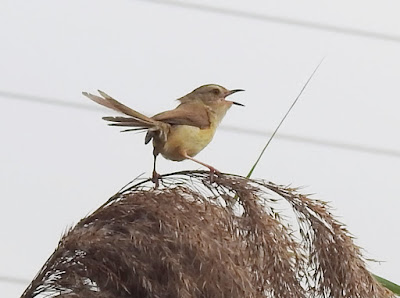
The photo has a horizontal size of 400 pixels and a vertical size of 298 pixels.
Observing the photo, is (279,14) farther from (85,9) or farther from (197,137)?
(197,137)

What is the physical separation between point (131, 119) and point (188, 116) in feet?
0.25

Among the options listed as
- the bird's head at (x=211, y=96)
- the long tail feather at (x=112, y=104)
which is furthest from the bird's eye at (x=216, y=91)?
the long tail feather at (x=112, y=104)

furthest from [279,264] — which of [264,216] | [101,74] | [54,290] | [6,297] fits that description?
[6,297]

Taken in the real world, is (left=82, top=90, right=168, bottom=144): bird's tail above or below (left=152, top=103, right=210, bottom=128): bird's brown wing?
below

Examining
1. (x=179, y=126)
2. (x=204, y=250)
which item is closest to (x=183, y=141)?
(x=179, y=126)

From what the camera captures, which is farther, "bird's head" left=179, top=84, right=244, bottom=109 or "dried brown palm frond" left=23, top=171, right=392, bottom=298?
"bird's head" left=179, top=84, right=244, bottom=109

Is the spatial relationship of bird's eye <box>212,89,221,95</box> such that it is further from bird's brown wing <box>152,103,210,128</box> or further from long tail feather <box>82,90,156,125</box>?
long tail feather <box>82,90,156,125</box>

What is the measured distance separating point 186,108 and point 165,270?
21 cm

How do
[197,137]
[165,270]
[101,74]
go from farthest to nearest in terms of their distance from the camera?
1. [101,74]
2. [197,137]
3. [165,270]

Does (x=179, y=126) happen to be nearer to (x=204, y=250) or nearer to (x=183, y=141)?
(x=183, y=141)

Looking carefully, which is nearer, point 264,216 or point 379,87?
point 264,216

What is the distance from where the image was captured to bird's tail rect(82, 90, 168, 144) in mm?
708

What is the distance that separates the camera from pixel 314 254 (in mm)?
684

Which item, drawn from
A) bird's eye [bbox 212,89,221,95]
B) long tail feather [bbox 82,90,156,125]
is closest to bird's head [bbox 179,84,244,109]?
bird's eye [bbox 212,89,221,95]
